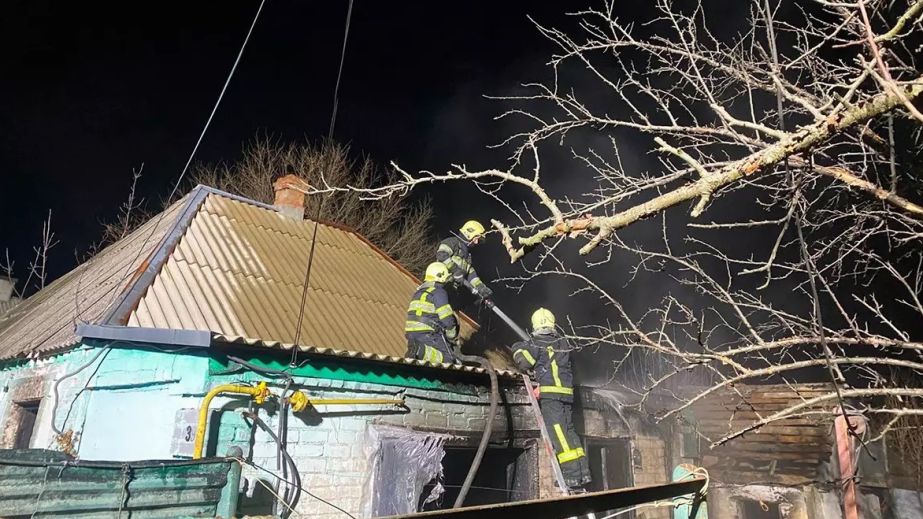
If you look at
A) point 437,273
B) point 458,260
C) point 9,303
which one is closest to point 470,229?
point 458,260

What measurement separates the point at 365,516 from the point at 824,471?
732 centimetres

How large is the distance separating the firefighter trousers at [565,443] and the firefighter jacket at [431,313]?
168cm

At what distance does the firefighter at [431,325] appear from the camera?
7047mm

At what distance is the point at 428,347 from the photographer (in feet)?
22.9

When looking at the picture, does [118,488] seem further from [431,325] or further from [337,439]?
[431,325]

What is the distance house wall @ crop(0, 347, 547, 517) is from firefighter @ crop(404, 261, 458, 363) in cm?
40

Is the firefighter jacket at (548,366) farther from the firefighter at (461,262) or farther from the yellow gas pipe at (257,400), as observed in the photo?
the yellow gas pipe at (257,400)

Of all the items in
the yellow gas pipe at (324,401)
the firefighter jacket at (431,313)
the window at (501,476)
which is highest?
the firefighter jacket at (431,313)

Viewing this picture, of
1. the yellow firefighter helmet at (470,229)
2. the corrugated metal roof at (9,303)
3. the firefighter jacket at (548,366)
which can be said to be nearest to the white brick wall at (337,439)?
the firefighter jacket at (548,366)

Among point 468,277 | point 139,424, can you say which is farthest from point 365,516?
point 468,277

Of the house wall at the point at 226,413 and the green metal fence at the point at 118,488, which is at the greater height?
the house wall at the point at 226,413

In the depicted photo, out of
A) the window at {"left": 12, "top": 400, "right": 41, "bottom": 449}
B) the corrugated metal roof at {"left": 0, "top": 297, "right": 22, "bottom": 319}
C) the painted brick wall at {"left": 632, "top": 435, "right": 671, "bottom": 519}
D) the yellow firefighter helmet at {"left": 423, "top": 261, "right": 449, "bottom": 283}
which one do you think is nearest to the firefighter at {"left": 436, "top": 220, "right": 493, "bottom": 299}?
the yellow firefighter helmet at {"left": 423, "top": 261, "right": 449, "bottom": 283}

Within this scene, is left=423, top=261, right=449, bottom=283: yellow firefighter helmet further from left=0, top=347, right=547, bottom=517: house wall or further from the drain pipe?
left=0, top=347, right=547, bottom=517: house wall

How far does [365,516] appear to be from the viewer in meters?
5.65
